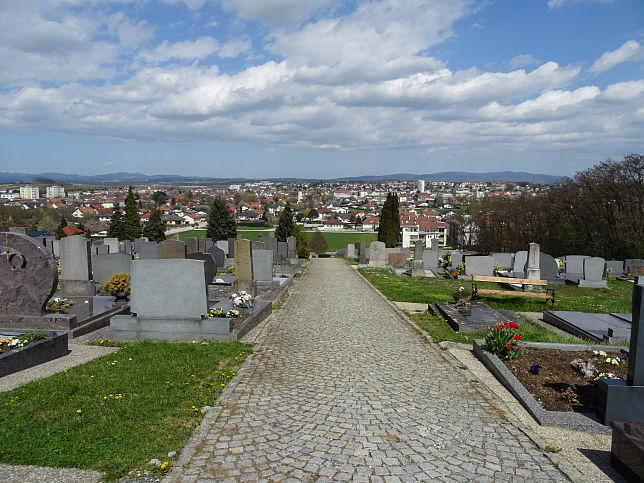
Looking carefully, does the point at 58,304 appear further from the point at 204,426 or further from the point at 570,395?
the point at 570,395

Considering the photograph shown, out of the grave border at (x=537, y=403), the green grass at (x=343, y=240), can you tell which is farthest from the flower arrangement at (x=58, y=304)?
the green grass at (x=343, y=240)

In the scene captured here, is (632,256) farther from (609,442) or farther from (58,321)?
(58,321)

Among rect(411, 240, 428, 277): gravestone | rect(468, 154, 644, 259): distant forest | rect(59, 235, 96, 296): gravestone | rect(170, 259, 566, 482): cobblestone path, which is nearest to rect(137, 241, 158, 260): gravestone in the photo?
rect(59, 235, 96, 296): gravestone

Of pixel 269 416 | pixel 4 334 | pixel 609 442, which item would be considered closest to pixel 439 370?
pixel 609 442

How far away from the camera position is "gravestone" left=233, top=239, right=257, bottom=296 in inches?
566

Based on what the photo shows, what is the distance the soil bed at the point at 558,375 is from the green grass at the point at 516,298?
6.23 m

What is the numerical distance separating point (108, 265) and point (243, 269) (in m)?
5.42

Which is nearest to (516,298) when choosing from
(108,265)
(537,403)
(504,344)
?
(504,344)

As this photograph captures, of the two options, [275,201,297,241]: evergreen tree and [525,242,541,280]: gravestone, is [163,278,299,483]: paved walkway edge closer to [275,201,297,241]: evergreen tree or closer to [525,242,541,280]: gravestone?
[525,242,541,280]: gravestone

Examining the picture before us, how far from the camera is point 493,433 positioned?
534cm

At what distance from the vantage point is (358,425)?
5.37m

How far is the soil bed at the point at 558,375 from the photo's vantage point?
607cm

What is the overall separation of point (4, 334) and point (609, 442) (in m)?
9.23

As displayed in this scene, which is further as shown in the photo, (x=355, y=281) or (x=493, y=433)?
(x=355, y=281)
